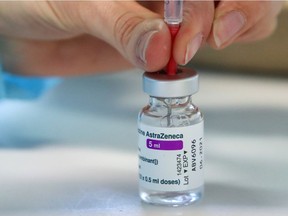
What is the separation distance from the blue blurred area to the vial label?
0.99ft

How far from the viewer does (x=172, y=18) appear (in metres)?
0.48

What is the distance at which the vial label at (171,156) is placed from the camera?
0.47m

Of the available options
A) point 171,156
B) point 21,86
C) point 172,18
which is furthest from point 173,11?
point 21,86

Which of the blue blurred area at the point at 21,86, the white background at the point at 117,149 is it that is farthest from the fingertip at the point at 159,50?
the blue blurred area at the point at 21,86

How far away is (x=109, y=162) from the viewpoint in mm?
586

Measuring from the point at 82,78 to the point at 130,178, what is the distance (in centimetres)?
30

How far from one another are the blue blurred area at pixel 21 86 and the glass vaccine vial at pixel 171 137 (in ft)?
0.97

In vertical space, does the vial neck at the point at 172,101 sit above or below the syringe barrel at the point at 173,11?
below

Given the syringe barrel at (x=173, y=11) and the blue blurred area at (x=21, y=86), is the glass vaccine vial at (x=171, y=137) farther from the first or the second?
the blue blurred area at (x=21, y=86)

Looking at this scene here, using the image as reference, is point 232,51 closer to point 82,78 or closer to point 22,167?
point 82,78

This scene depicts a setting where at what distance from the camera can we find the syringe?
1.57ft

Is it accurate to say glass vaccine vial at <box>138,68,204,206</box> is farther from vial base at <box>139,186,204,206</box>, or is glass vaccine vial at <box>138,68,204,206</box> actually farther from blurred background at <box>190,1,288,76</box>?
blurred background at <box>190,1,288,76</box>

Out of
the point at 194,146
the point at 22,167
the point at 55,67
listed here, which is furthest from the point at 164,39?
the point at 55,67

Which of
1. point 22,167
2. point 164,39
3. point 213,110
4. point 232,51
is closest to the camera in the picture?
point 164,39
